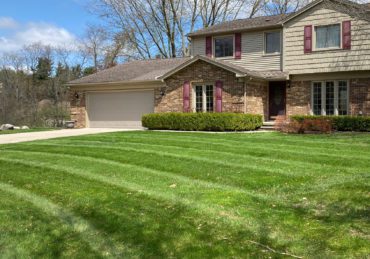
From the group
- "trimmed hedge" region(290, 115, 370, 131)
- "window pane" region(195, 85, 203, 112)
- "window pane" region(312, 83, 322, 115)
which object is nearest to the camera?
"trimmed hedge" region(290, 115, 370, 131)

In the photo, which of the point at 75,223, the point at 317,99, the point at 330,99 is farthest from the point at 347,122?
the point at 75,223

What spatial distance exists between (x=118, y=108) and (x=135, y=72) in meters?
2.33

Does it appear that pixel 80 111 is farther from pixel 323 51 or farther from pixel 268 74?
pixel 323 51

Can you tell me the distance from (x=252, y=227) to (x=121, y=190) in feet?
9.12

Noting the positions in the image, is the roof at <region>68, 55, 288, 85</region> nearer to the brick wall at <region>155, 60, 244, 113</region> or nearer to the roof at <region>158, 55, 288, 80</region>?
the roof at <region>158, 55, 288, 80</region>

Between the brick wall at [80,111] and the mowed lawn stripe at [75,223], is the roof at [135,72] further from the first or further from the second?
the mowed lawn stripe at [75,223]

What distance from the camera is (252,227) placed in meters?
5.11

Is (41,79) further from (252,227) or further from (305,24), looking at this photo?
(252,227)

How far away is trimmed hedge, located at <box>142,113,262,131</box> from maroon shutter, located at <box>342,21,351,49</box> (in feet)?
15.7

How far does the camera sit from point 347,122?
17.2 meters

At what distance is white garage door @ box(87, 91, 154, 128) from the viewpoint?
22.6 metres

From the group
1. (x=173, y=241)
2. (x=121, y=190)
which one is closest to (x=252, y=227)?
(x=173, y=241)

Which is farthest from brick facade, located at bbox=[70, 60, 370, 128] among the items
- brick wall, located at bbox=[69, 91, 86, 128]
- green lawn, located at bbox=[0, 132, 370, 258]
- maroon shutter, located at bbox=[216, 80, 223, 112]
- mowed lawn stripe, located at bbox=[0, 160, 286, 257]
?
mowed lawn stripe, located at bbox=[0, 160, 286, 257]

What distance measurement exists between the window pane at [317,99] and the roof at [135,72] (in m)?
7.59
